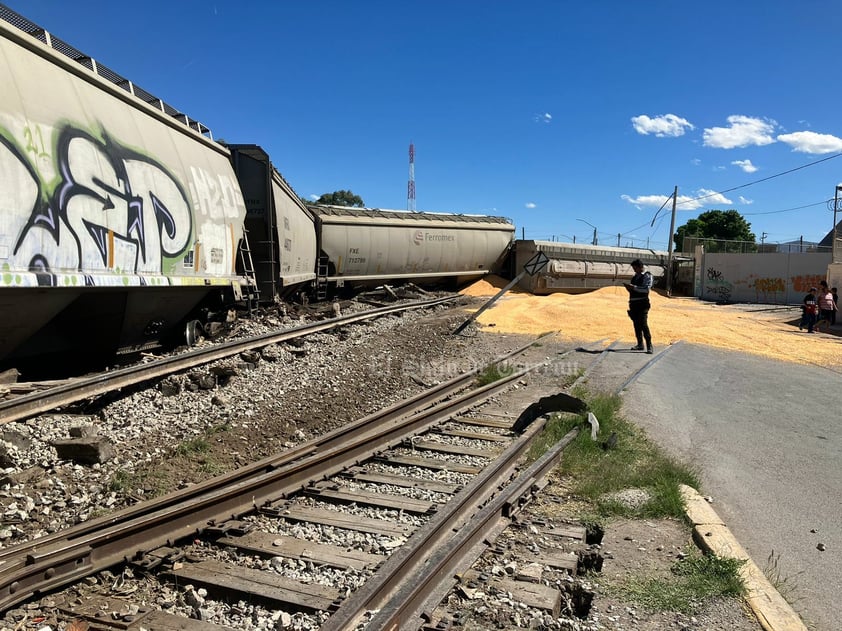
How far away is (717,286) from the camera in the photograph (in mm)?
34719

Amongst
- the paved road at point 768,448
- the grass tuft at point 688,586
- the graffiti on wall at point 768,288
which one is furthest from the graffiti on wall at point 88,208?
the graffiti on wall at point 768,288

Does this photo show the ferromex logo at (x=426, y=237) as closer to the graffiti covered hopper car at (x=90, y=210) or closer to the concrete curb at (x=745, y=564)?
the graffiti covered hopper car at (x=90, y=210)

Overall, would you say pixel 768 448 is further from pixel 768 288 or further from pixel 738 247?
pixel 738 247

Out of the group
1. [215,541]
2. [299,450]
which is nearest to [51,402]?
[299,450]

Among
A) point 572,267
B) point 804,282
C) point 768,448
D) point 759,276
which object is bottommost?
point 768,448

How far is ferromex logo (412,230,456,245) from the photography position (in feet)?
76.6

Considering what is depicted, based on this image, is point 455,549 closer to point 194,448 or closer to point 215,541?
point 215,541

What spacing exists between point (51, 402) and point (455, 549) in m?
4.79

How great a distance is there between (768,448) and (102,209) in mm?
8407

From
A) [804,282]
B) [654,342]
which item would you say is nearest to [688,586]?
[654,342]

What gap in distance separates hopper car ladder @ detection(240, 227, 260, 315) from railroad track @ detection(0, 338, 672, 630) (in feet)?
23.3

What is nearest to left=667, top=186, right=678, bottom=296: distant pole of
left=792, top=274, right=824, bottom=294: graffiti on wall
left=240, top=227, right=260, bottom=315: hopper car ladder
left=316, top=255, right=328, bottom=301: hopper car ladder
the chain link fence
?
the chain link fence

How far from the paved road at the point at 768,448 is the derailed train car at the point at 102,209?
23.0ft

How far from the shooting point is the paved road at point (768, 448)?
13.2 ft
